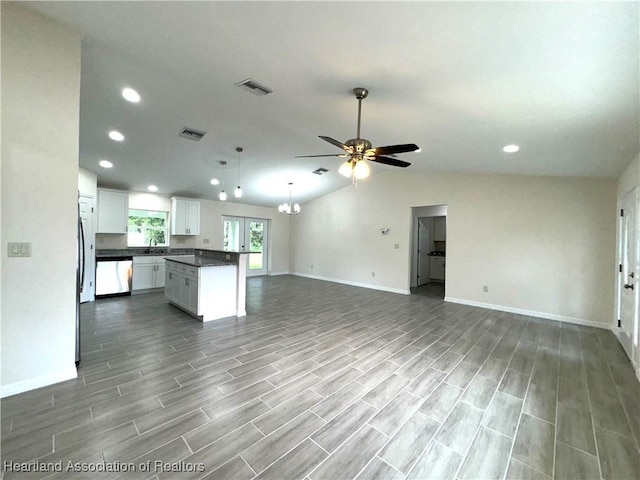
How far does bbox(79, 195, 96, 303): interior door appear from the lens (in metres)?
5.03

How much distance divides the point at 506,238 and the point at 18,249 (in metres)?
6.98

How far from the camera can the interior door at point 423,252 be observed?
793 centimetres

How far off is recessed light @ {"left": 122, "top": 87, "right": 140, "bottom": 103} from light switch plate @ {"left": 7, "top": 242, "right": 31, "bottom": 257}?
202 centimetres

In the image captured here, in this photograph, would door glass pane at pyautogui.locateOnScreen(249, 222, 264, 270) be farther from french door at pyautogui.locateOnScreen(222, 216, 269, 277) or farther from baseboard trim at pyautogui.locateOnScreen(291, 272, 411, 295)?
baseboard trim at pyautogui.locateOnScreen(291, 272, 411, 295)

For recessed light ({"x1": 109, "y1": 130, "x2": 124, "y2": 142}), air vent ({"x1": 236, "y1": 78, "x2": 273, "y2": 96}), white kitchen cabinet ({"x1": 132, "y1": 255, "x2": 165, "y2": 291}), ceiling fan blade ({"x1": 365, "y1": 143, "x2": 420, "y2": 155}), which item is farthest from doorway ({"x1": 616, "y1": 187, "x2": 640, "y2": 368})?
white kitchen cabinet ({"x1": 132, "y1": 255, "x2": 165, "y2": 291})

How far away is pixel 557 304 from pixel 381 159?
176 inches

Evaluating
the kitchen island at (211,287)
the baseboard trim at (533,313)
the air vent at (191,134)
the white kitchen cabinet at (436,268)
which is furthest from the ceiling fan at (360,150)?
the white kitchen cabinet at (436,268)

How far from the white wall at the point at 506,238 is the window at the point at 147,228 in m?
5.28

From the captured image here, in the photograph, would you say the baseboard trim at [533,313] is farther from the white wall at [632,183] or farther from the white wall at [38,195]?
the white wall at [38,195]

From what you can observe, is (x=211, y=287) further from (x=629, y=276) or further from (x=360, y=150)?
(x=629, y=276)

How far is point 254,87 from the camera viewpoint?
2.96 m

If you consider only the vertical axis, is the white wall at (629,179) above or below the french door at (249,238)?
above

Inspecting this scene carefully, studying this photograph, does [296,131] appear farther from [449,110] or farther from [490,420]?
[490,420]

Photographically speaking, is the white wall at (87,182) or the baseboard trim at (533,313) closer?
the baseboard trim at (533,313)
